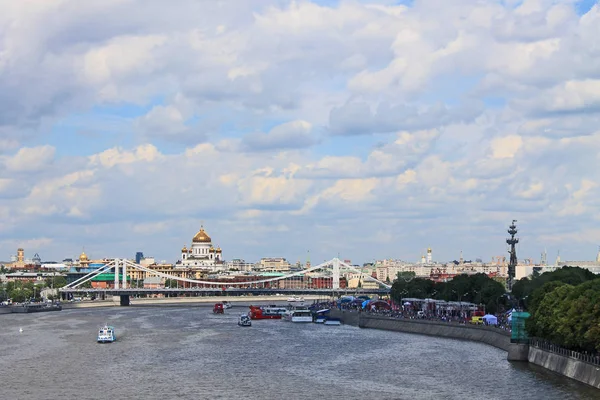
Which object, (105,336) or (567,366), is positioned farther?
(105,336)

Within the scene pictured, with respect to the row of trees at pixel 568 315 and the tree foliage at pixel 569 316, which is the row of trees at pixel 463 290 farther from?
the tree foliage at pixel 569 316

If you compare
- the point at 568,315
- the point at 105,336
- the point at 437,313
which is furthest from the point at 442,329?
the point at 568,315

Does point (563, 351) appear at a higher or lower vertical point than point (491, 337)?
lower

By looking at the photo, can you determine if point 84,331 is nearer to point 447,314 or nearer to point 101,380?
point 447,314

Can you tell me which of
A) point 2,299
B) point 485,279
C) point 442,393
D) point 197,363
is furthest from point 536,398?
point 2,299

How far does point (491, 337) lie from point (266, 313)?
68.8 m

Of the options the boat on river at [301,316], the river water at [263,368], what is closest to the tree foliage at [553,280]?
the river water at [263,368]

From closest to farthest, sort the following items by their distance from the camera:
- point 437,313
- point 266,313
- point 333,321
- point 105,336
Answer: point 105,336 → point 437,313 → point 333,321 → point 266,313

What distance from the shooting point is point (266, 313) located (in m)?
152

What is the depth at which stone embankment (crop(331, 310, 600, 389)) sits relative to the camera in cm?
5872

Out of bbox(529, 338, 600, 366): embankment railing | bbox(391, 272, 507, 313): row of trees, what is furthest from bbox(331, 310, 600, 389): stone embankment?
bbox(391, 272, 507, 313): row of trees

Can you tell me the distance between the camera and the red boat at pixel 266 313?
486ft

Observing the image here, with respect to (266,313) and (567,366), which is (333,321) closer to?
(266,313)

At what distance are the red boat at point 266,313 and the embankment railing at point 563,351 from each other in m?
78.8
